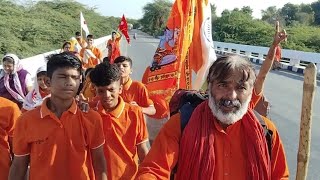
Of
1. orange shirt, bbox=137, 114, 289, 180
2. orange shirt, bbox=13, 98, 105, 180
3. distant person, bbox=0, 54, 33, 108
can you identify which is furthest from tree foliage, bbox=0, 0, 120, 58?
orange shirt, bbox=137, 114, 289, 180

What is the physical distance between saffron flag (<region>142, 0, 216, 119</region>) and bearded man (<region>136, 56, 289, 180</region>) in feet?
6.86

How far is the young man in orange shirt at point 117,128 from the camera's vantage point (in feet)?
11.8

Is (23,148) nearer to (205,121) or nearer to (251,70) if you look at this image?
(205,121)

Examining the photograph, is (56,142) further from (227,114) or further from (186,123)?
(227,114)

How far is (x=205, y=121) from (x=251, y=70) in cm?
34

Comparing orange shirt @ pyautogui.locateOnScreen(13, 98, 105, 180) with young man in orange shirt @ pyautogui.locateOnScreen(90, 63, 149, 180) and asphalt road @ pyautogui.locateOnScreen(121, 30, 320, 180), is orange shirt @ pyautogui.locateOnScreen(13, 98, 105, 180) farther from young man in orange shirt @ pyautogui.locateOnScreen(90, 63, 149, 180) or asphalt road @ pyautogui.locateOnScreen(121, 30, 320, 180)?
asphalt road @ pyautogui.locateOnScreen(121, 30, 320, 180)

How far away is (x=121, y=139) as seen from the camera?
142 inches

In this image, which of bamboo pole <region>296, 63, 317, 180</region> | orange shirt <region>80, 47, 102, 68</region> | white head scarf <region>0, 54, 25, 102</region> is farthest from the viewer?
orange shirt <region>80, 47, 102, 68</region>

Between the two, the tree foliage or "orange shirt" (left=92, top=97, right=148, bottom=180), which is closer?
"orange shirt" (left=92, top=97, right=148, bottom=180)

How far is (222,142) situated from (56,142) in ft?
3.49

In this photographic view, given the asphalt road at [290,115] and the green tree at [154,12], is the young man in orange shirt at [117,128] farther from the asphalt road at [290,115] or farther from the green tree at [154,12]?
the green tree at [154,12]

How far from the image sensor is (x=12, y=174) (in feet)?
9.43

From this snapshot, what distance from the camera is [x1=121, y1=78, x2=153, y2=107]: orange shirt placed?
15.6ft

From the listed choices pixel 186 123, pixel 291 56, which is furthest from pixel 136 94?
pixel 291 56
